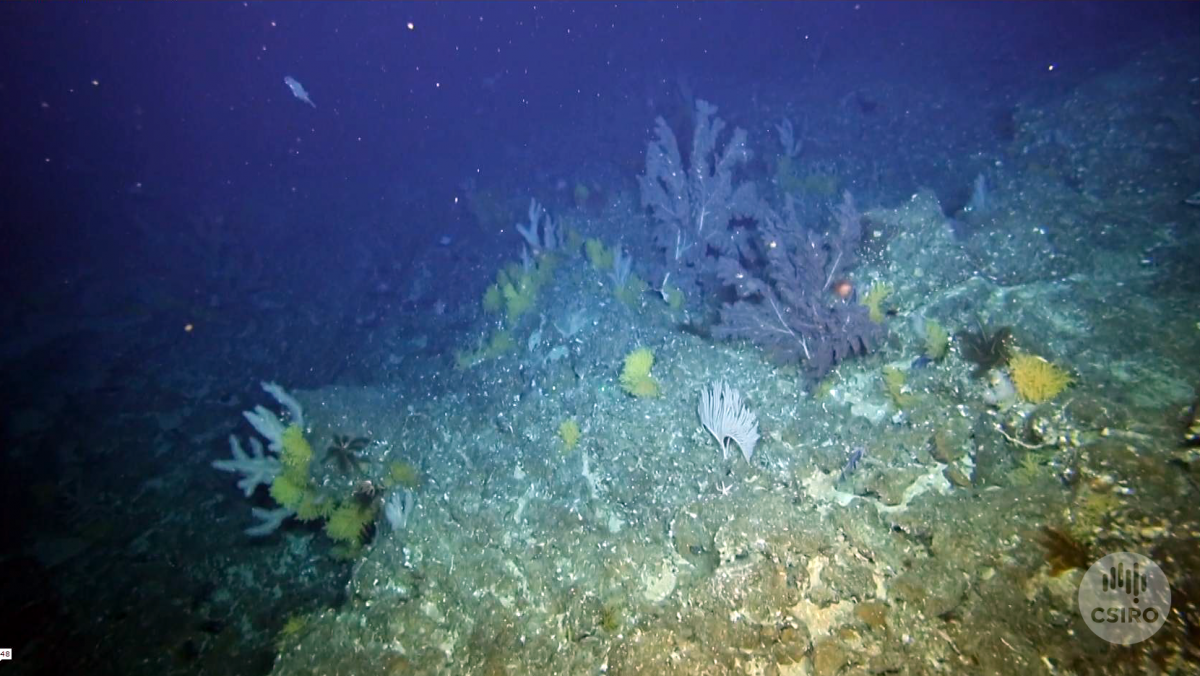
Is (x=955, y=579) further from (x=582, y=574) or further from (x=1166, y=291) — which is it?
(x=1166, y=291)

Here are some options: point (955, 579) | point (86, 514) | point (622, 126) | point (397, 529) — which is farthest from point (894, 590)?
point (622, 126)

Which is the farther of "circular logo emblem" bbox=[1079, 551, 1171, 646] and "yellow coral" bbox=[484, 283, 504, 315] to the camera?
"yellow coral" bbox=[484, 283, 504, 315]

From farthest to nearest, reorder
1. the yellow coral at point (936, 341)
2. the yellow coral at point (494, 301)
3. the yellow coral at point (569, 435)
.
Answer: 1. the yellow coral at point (494, 301)
2. the yellow coral at point (569, 435)
3. the yellow coral at point (936, 341)

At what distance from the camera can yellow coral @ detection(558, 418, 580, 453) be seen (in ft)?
19.1

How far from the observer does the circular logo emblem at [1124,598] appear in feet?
8.90

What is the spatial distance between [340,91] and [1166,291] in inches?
4089

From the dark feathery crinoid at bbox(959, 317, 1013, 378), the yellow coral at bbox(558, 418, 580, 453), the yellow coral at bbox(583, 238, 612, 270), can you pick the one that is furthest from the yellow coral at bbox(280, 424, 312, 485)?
the dark feathery crinoid at bbox(959, 317, 1013, 378)

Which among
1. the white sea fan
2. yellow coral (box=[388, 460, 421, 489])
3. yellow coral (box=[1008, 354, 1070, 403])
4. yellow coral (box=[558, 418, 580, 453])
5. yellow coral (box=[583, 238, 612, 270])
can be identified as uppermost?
yellow coral (box=[583, 238, 612, 270])

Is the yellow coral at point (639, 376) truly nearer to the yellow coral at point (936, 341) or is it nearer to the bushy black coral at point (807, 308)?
the bushy black coral at point (807, 308)

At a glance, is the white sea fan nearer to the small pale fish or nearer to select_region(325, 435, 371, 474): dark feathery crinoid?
select_region(325, 435, 371, 474): dark feathery crinoid

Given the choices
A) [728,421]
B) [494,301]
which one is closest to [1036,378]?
[728,421]

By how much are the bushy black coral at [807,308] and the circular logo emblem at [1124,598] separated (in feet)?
9.66

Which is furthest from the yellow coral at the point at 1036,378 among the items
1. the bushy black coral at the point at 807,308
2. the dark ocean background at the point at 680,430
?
the bushy black coral at the point at 807,308

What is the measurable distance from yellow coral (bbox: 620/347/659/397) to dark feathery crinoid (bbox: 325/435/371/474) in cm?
329
